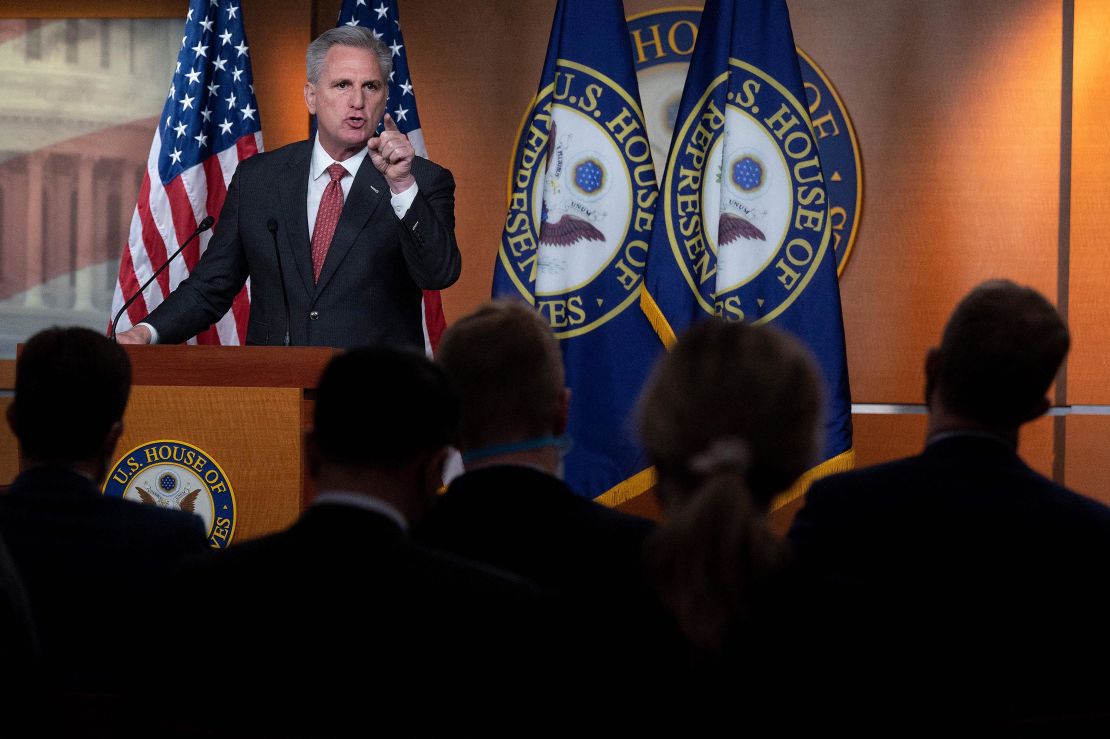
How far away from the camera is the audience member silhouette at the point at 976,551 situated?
1256 mm

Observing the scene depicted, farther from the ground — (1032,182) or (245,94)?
(245,94)

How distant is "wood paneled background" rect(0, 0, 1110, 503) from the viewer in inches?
199

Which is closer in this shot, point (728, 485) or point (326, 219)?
point (728, 485)

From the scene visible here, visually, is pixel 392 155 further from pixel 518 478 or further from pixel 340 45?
pixel 518 478

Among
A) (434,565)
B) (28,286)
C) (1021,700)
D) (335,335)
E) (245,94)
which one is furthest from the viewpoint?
(28,286)

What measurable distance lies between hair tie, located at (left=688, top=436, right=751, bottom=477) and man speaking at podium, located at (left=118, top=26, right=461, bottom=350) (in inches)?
96.4

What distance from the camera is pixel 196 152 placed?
493 cm

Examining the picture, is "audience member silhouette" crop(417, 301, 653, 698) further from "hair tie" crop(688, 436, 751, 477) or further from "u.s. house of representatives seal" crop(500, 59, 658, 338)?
"u.s. house of representatives seal" crop(500, 59, 658, 338)

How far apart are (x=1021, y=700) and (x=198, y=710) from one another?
3.12ft

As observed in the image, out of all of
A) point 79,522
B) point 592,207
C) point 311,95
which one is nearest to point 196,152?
point 311,95

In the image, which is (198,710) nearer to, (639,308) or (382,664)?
(382,664)

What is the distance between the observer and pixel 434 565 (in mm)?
1318

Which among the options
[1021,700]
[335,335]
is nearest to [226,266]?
[335,335]

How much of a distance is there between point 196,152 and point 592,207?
1.74 metres
